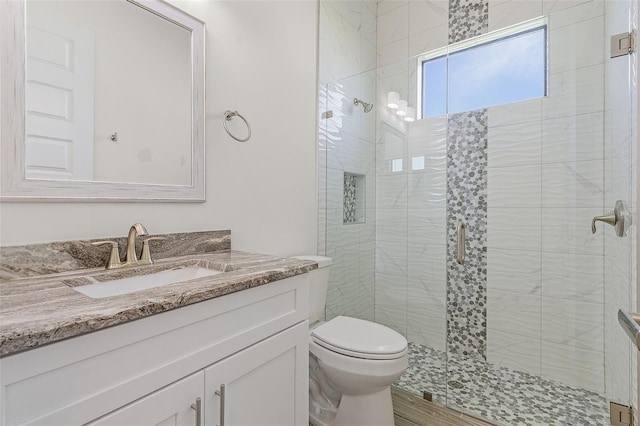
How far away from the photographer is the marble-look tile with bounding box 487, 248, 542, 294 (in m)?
2.08

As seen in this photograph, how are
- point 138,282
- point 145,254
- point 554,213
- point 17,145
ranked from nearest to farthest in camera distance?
point 17,145, point 138,282, point 145,254, point 554,213

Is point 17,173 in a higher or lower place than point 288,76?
lower

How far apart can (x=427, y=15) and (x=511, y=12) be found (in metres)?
0.61

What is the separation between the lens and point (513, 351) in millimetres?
2137

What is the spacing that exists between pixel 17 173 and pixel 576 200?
2653 mm

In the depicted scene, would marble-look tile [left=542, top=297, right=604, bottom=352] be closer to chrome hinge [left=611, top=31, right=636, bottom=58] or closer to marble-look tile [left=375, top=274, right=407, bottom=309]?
marble-look tile [left=375, top=274, right=407, bottom=309]

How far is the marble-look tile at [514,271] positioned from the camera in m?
2.08

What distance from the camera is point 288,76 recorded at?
1.92 meters

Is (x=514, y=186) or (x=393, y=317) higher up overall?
(x=514, y=186)

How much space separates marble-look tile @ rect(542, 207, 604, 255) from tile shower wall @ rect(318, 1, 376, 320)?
116 centimetres

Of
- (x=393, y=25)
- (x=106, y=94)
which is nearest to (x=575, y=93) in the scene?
(x=393, y=25)

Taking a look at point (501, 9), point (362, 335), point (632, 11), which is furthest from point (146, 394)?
point (501, 9)

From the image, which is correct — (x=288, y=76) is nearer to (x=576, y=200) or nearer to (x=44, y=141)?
(x=44, y=141)

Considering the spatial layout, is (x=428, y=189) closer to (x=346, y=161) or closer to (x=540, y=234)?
(x=346, y=161)
